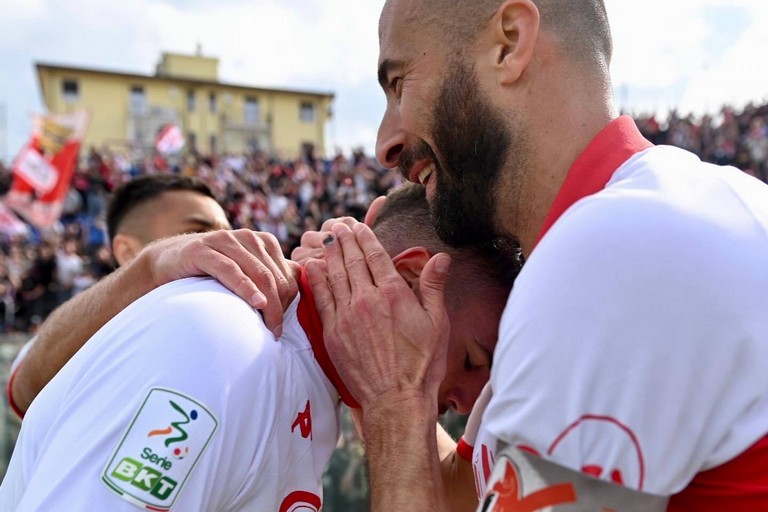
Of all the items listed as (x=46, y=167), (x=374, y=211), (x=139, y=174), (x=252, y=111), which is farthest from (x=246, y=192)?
(x=252, y=111)

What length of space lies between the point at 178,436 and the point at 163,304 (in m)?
0.35

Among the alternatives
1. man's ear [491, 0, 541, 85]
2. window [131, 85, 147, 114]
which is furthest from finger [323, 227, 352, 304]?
window [131, 85, 147, 114]

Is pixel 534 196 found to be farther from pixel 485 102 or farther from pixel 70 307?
pixel 70 307

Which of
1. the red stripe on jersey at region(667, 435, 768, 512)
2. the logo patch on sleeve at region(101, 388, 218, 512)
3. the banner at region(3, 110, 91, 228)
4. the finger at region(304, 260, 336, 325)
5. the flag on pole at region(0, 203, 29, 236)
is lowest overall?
the flag on pole at region(0, 203, 29, 236)

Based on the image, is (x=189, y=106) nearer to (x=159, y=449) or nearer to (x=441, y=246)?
(x=441, y=246)

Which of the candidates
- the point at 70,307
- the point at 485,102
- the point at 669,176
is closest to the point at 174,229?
the point at 70,307

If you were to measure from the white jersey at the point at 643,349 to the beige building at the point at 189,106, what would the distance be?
48434 mm

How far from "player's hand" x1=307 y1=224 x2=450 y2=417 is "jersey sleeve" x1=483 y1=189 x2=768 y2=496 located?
778mm

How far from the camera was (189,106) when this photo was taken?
5372 cm

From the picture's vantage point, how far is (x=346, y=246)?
7.14ft

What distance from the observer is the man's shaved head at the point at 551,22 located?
73.0 inches

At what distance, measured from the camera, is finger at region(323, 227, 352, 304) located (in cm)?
209

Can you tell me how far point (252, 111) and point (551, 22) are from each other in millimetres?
56102

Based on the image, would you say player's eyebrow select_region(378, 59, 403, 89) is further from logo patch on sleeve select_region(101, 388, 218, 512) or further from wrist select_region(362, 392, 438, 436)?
logo patch on sleeve select_region(101, 388, 218, 512)
